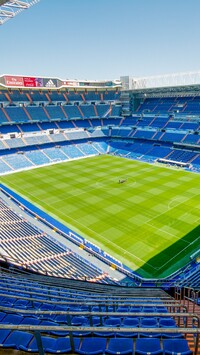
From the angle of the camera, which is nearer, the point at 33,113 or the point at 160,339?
the point at 160,339

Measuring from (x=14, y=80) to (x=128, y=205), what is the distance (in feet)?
145

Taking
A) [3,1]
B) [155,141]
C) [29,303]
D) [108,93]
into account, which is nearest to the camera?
[29,303]

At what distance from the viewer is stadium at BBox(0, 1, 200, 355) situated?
5.07 metres

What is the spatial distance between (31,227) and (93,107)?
2162 inches

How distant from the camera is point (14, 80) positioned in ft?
193

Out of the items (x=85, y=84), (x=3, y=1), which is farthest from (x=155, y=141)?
(x=3, y=1)

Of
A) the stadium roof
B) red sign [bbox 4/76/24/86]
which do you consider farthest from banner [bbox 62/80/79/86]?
the stadium roof

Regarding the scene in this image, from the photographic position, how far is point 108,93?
252ft

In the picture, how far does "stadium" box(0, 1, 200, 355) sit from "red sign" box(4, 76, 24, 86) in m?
0.35

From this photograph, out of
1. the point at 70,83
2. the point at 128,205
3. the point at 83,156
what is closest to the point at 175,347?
the point at 128,205

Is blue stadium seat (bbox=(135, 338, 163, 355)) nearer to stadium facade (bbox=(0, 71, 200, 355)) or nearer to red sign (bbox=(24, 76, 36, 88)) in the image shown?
stadium facade (bbox=(0, 71, 200, 355))

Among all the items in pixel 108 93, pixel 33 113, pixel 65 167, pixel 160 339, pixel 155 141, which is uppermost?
pixel 108 93

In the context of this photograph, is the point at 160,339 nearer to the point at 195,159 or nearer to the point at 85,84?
the point at 195,159

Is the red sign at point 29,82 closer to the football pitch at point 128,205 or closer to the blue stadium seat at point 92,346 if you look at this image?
the football pitch at point 128,205
